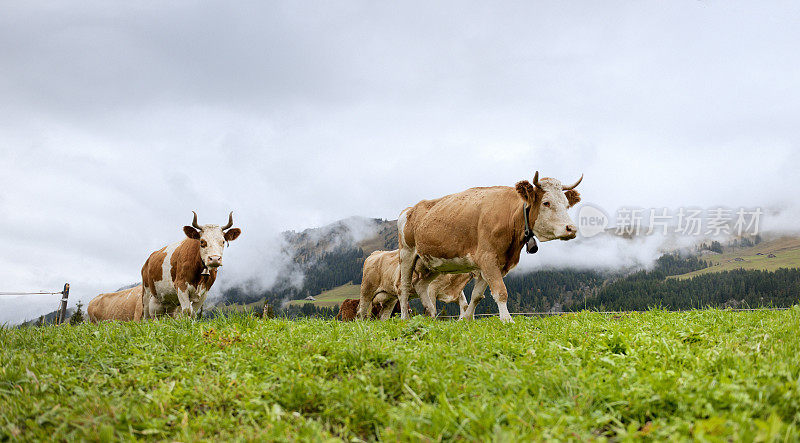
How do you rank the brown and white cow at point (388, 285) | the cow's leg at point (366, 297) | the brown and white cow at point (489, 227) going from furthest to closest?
the brown and white cow at point (388, 285), the cow's leg at point (366, 297), the brown and white cow at point (489, 227)

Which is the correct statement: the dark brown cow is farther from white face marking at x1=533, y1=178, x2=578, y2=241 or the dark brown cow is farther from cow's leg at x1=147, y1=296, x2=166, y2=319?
white face marking at x1=533, y1=178, x2=578, y2=241

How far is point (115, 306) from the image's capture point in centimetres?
2083

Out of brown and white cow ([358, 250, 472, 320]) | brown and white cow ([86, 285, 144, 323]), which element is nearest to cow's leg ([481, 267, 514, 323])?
brown and white cow ([358, 250, 472, 320])

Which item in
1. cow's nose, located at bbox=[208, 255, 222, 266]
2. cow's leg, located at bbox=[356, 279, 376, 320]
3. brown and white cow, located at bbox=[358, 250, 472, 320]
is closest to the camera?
A: cow's nose, located at bbox=[208, 255, 222, 266]

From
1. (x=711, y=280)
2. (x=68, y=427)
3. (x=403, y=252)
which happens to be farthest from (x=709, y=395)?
(x=711, y=280)

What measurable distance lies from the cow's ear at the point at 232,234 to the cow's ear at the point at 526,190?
8209 mm

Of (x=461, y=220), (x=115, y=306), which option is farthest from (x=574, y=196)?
(x=115, y=306)

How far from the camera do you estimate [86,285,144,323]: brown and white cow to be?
19438 millimetres

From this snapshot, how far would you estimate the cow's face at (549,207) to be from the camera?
357 inches

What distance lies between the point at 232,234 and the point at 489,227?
25.4 ft

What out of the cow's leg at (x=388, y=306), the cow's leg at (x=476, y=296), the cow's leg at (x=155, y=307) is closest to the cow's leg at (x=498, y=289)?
the cow's leg at (x=476, y=296)

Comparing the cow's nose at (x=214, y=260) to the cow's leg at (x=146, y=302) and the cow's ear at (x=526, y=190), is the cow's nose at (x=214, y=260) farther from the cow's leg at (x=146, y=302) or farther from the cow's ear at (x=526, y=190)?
the cow's ear at (x=526, y=190)

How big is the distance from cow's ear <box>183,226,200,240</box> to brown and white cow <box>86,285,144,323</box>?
26.2 ft

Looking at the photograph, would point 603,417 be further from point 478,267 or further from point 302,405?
point 478,267
